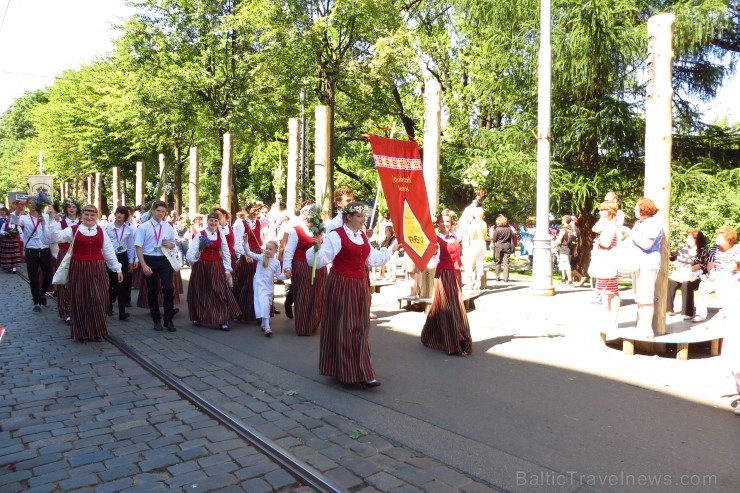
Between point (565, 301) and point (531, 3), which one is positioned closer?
point (565, 301)

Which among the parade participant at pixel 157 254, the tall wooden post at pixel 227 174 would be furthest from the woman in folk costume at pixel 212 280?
the tall wooden post at pixel 227 174

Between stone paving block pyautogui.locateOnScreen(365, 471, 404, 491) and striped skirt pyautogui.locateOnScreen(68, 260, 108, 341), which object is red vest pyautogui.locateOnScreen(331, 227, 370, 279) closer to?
stone paving block pyautogui.locateOnScreen(365, 471, 404, 491)

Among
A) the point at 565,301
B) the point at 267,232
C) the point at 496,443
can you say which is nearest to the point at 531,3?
the point at 565,301

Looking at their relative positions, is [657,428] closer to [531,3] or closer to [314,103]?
[531,3]

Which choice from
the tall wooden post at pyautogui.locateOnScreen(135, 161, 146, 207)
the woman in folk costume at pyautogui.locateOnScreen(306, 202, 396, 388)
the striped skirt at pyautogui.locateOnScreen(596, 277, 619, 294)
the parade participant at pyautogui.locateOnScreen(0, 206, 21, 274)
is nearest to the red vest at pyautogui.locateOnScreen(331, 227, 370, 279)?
the woman in folk costume at pyautogui.locateOnScreen(306, 202, 396, 388)

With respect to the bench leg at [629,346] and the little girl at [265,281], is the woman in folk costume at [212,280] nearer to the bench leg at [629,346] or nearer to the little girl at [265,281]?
the little girl at [265,281]

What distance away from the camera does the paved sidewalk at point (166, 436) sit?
3.99 m

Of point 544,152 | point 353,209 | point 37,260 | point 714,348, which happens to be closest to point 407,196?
point 353,209

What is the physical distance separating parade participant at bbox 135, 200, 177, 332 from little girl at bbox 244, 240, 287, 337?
132 centimetres

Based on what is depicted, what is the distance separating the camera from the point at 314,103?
87.2 feet

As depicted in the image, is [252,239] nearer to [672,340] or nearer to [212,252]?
[212,252]

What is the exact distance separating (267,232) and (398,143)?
5.55 m

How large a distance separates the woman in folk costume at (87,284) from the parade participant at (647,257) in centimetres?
735

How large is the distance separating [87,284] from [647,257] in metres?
7.63
